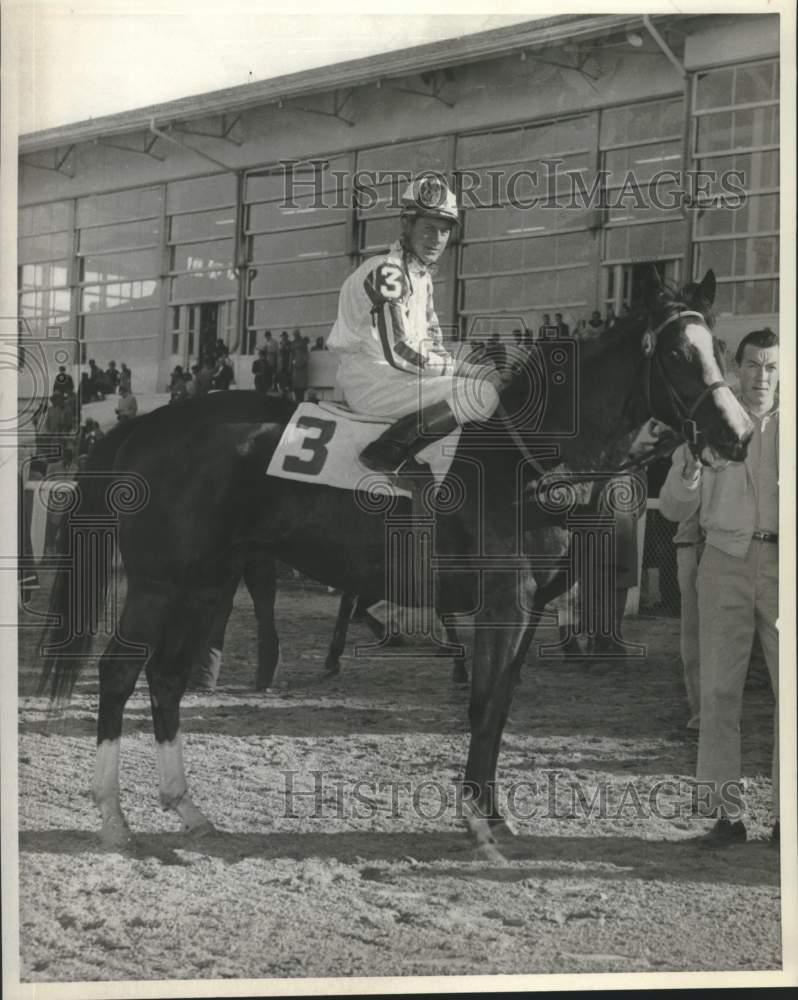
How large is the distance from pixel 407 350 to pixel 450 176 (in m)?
0.80

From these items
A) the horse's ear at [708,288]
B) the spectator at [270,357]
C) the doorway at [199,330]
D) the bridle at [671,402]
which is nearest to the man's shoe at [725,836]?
the bridle at [671,402]

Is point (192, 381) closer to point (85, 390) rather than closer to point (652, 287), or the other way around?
point (85, 390)

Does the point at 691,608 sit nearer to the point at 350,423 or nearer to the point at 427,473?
the point at 427,473

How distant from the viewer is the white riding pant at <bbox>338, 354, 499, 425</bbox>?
3738mm

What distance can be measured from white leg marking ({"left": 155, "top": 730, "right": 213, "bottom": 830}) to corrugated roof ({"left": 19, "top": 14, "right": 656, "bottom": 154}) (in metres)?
2.22

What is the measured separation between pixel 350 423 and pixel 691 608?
1569 millimetres

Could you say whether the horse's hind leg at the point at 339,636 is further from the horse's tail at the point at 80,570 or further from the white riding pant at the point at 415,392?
the horse's tail at the point at 80,570

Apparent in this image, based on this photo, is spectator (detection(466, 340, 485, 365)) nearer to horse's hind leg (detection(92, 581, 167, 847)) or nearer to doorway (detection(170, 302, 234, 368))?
doorway (detection(170, 302, 234, 368))

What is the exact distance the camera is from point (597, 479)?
379 centimetres

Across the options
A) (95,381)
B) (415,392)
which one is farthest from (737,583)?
(95,381)

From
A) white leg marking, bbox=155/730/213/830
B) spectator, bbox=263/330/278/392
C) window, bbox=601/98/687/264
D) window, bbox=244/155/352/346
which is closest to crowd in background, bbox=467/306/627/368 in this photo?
window, bbox=601/98/687/264

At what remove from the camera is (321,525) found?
12.7 ft

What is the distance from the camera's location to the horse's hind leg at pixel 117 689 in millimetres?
3785

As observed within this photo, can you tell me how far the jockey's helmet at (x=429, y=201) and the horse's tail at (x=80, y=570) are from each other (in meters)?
1.41
